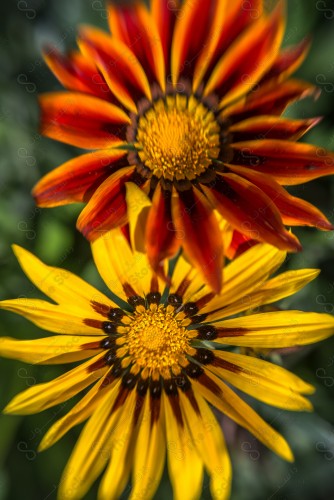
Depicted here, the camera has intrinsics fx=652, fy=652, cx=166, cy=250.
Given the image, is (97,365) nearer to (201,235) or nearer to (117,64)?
(201,235)

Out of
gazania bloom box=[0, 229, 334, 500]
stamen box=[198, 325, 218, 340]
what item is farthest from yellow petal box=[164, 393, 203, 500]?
stamen box=[198, 325, 218, 340]

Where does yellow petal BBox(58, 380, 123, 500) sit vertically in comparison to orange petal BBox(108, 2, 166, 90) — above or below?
below

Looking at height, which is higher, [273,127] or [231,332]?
[273,127]

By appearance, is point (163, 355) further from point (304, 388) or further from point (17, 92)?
point (17, 92)

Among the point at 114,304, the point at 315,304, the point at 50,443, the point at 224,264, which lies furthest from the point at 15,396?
the point at 315,304

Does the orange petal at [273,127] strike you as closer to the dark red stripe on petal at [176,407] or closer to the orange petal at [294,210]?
the orange petal at [294,210]

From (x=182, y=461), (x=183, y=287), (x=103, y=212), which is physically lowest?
(x=182, y=461)

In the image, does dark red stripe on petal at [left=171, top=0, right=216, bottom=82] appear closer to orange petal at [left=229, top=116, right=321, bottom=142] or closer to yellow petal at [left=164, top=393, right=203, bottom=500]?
orange petal at [left=229, top=116, right=321, bottom=142]

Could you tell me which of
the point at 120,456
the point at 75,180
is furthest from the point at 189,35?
the point at 120,456
